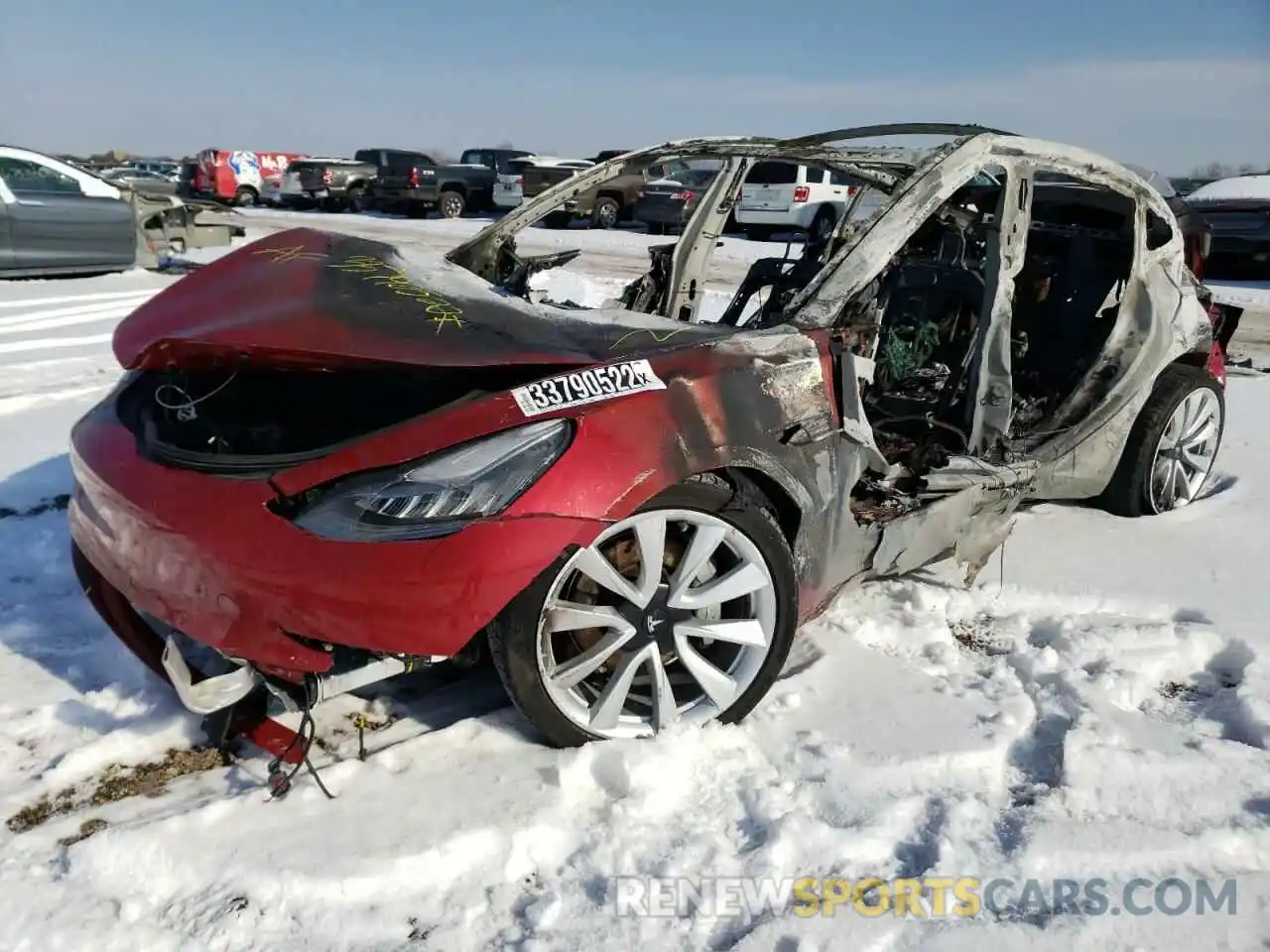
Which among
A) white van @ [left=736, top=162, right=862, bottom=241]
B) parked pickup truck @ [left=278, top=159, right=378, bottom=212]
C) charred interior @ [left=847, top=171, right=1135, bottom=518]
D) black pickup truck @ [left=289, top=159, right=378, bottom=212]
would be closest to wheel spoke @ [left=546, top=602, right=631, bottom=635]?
charred interior @ [left=847, top=171, right=1135, bottom=518]

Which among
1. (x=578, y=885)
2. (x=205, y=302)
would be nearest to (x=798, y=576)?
(x=578, y=885)

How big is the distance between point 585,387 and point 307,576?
75 cm

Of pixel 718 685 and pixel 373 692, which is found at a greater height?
pixel 718 685

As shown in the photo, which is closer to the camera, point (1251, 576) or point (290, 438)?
point (290, 438)

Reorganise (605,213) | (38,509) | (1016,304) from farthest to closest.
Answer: (605,213) → (1016,304) → (38,509)

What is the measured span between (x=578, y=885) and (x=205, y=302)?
190 centimetres

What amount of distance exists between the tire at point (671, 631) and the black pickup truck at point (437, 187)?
2145 centimetres

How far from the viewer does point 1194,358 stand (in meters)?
4.52

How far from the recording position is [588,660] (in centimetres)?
250

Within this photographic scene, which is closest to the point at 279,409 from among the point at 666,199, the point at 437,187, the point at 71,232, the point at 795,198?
the point at 71,232

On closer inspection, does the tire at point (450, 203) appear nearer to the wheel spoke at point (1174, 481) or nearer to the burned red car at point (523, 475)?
the burned red car at point (523, 475)

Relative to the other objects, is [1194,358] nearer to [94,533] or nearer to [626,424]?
[626,424]

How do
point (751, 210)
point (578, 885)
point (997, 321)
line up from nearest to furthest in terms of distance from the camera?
point (578, 885) < point (997, 321) < point (751, 210)

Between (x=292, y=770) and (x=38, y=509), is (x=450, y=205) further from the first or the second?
(x=292, y=770)
